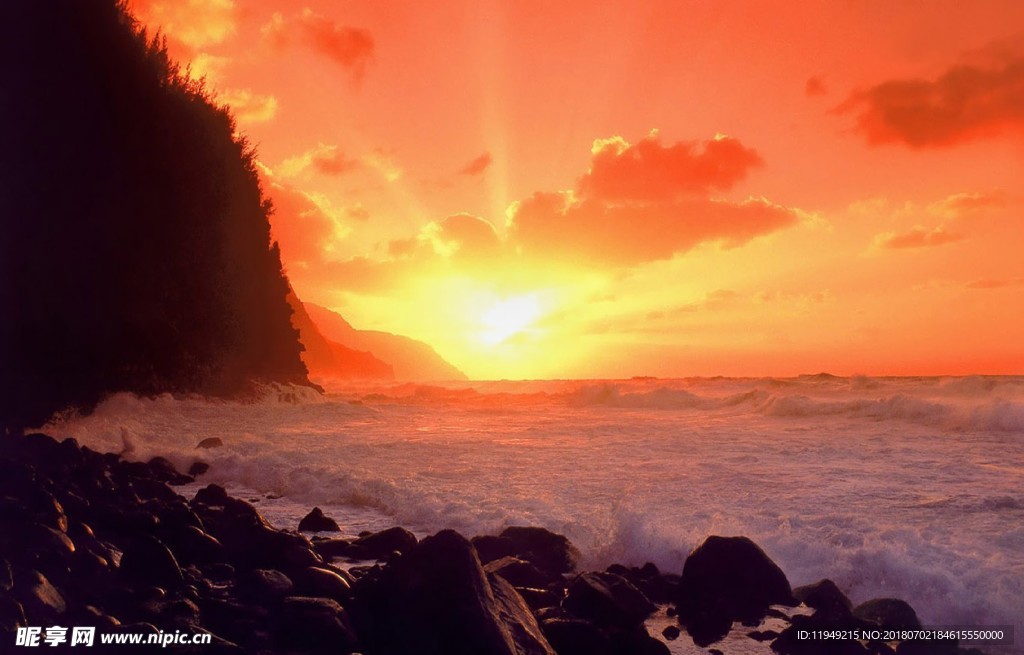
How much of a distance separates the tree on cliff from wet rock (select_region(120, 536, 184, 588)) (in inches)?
509

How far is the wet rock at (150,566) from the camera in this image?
5.26m

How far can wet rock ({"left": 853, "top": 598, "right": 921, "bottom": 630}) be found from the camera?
18.1ft

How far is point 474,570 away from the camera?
444 cm

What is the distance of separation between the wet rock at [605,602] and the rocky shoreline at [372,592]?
0.01 m

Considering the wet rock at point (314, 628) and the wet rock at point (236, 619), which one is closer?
the wet rock at point (314, 628)

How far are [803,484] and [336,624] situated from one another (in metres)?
9.26

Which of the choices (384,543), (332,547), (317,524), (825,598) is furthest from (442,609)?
(317,524)

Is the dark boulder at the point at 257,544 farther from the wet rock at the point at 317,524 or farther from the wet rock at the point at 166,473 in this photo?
the wet rock at the point at 166,473

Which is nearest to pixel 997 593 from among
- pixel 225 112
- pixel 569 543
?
pixel 569 543

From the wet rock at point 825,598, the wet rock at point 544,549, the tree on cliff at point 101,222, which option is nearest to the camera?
the wet rock at point 825,598

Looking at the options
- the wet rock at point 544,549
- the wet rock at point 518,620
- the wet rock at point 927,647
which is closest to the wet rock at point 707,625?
the wet rock at point 927,647

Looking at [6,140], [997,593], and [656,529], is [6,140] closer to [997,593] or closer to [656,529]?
[656,529]

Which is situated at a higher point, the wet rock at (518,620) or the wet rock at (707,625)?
the wet rock at (518,620)

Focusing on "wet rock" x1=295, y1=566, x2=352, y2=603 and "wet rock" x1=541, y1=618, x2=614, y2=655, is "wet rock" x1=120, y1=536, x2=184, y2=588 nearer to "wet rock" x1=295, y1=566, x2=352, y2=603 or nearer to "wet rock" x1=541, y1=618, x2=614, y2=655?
"wet rock" x1=295, y1=566, x2=352, y2=603
